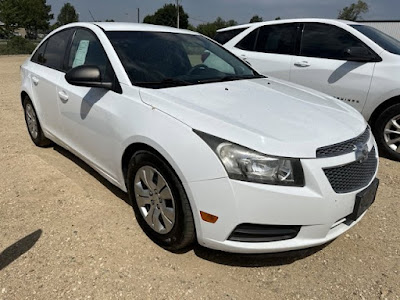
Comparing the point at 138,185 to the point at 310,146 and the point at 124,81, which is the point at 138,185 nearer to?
the point at 124,81

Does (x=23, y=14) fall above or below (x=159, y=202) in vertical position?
below

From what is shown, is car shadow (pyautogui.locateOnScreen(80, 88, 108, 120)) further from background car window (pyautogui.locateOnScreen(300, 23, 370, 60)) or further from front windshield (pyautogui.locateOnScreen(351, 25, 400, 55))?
front windshield (pyautogui.locateOnScreen(351, 25, 400, 55))

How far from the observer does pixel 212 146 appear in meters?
1.96

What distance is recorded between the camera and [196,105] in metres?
2.26

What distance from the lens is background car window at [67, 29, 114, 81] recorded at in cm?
276

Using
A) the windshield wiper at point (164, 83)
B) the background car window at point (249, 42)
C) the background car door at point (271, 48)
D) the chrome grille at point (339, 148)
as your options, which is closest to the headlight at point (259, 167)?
the chrome grille at point (339, 148)

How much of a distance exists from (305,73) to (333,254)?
300 centimetres

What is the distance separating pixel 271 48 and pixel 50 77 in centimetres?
324

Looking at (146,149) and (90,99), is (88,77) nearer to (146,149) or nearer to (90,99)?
(90,99)

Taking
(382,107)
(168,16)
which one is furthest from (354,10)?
(382,107)

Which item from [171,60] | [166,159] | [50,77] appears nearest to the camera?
[166,159]

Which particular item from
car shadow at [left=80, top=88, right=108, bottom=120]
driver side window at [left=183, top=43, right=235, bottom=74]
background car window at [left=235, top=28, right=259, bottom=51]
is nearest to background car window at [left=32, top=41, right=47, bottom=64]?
car shadow at [left=80, top=88, right=108, bottom=120]

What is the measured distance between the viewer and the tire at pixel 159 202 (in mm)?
2145

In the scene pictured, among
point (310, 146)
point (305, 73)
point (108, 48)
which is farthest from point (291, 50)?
point (310, 146)
